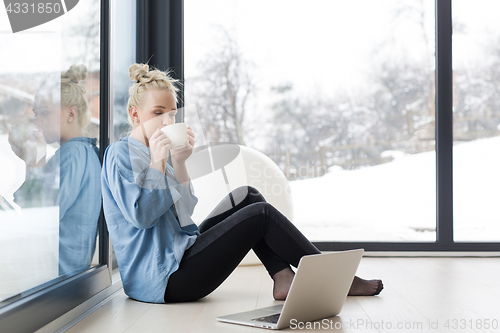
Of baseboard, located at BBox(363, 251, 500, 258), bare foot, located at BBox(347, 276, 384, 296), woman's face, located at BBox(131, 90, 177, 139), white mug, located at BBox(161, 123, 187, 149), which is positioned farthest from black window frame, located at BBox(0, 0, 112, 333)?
baseboard, located at BBox(363, 251, 500, 258)

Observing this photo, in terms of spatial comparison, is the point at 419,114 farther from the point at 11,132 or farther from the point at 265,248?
the point at 11,132

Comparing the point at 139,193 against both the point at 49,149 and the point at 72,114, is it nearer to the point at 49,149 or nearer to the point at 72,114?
the point at 49,149

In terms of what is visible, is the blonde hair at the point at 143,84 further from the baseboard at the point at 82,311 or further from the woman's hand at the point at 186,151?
the baseboard at the point at 82,311

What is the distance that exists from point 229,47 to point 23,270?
6.28 ft

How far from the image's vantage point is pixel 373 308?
146 cm

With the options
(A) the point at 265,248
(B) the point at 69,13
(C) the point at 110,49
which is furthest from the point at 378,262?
(B) the point at 69,13

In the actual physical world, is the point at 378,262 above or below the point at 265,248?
below

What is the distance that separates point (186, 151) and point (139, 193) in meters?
0.19

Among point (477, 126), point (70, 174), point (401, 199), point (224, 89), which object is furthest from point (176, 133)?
point (477, 126)

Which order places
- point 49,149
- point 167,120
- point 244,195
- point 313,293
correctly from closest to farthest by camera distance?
point 313,293 → point 49,149 → point 167,120 → point 244,195

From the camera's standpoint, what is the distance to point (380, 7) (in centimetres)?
279

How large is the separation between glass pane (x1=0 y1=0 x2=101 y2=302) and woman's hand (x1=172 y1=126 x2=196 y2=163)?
0.36 m

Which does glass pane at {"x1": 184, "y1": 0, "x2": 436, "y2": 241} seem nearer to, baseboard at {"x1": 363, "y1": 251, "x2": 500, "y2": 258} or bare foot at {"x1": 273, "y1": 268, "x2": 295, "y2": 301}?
baseboard at {"x1": 363, "y1": 251, "x2": 500, "y2": 258}

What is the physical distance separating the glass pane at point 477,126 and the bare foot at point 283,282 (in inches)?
63.3
